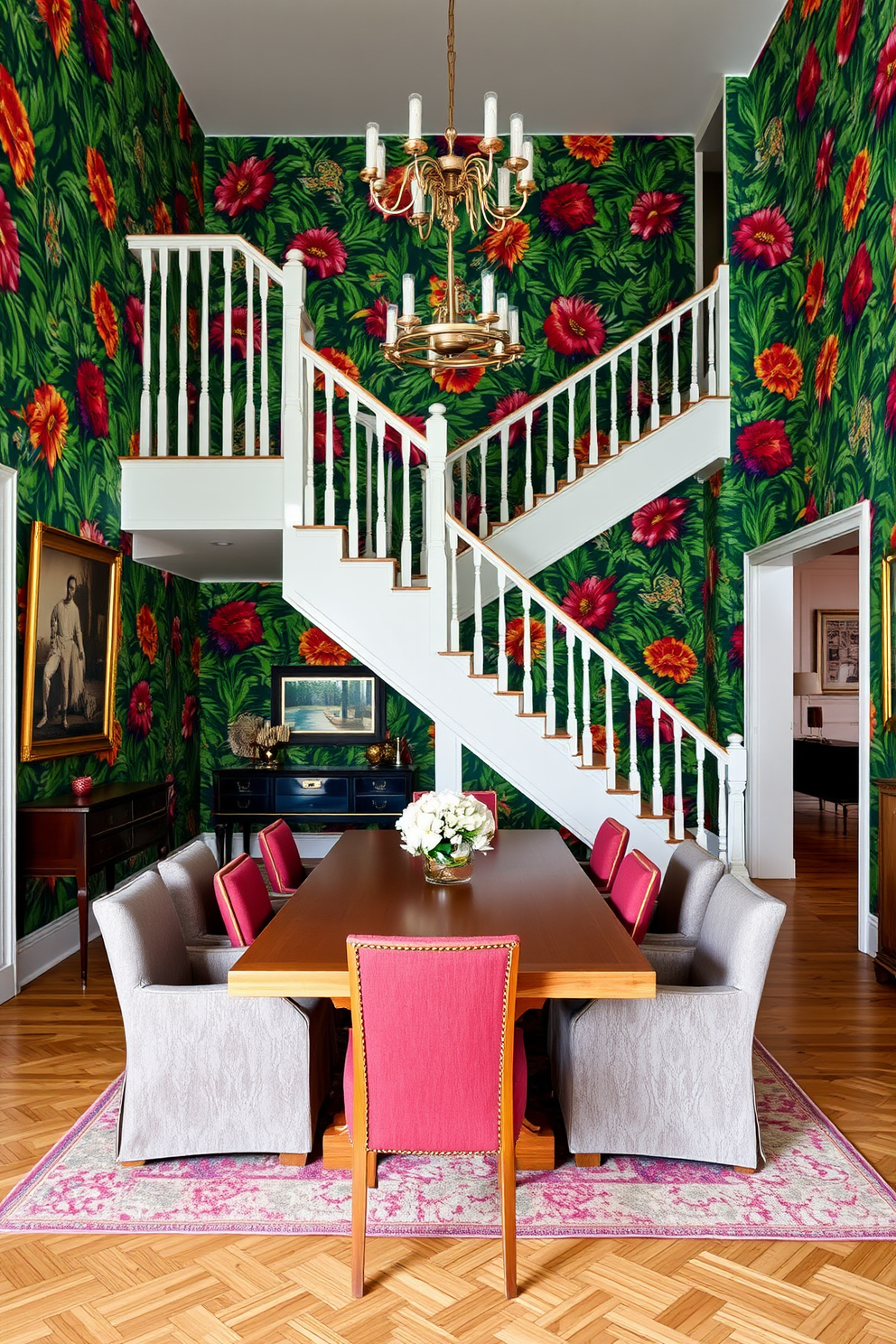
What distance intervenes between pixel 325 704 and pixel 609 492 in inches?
105

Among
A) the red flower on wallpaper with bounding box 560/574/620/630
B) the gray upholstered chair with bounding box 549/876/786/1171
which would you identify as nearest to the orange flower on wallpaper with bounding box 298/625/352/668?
the red flower on wallpaper with bounding box 560/574/620/630

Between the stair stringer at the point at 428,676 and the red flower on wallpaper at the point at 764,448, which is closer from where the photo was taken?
the stair stringer at the point at 428,676

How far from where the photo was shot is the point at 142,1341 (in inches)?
83.9

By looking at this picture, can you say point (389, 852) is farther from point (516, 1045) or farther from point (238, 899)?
point (516, 1045)

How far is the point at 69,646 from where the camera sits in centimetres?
498

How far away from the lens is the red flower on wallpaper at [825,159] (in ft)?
18.4

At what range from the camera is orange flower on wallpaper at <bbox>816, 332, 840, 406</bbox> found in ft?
18.7

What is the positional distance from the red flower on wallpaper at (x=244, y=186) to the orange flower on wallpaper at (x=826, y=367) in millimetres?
4456

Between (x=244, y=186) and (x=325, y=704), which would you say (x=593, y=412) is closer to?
(x=325, y=704)

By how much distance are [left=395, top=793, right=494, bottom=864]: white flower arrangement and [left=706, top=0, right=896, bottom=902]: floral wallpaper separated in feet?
8.21

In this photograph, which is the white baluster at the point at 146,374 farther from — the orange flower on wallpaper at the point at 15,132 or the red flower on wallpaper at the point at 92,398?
the orange flower on wallpaper at the point at 15,132

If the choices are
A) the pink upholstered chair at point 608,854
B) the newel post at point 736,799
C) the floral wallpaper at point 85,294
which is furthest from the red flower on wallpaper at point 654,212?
the pink upholstered chair at point 608,854

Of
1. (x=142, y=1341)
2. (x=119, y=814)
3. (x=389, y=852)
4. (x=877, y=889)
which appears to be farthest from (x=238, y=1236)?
(x=877, y=889)

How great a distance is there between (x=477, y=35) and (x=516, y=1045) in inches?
256
